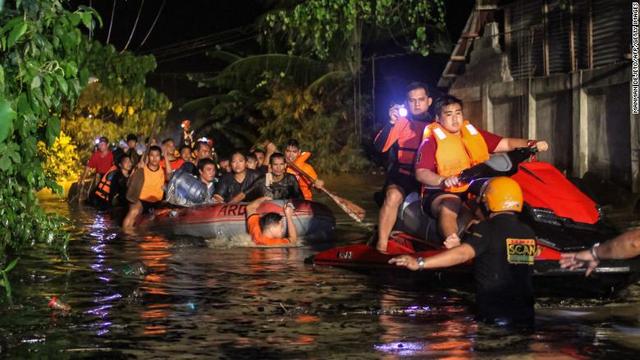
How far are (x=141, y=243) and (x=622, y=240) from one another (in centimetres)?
1033

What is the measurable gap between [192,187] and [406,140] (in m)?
6.56

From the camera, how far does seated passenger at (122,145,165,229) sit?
1842 cm

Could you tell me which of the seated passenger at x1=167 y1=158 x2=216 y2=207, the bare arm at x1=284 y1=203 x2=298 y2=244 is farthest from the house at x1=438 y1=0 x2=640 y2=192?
the seated passenger at x1=167 y1=158 x2=216 y2=207

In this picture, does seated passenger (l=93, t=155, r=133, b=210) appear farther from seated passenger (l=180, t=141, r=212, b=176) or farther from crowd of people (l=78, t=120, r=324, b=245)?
seated passenger (l=180, t=141, r=212, b=176)

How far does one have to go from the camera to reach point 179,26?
40594 mm

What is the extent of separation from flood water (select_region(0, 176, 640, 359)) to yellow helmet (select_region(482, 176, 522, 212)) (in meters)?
0.96

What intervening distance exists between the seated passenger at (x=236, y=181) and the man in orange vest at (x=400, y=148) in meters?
5.17

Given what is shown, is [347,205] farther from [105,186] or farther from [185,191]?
[105,186]

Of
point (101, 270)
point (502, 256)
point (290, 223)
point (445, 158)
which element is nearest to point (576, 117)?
point (290, 223)

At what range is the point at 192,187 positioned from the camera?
1764 cm

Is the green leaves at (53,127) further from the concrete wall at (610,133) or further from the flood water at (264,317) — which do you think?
the concrete wall at (610,133)

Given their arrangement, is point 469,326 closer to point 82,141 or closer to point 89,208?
point 89,208

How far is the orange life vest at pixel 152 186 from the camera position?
18.7m

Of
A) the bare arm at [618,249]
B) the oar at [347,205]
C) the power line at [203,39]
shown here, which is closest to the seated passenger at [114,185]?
the oar at [347,205]
